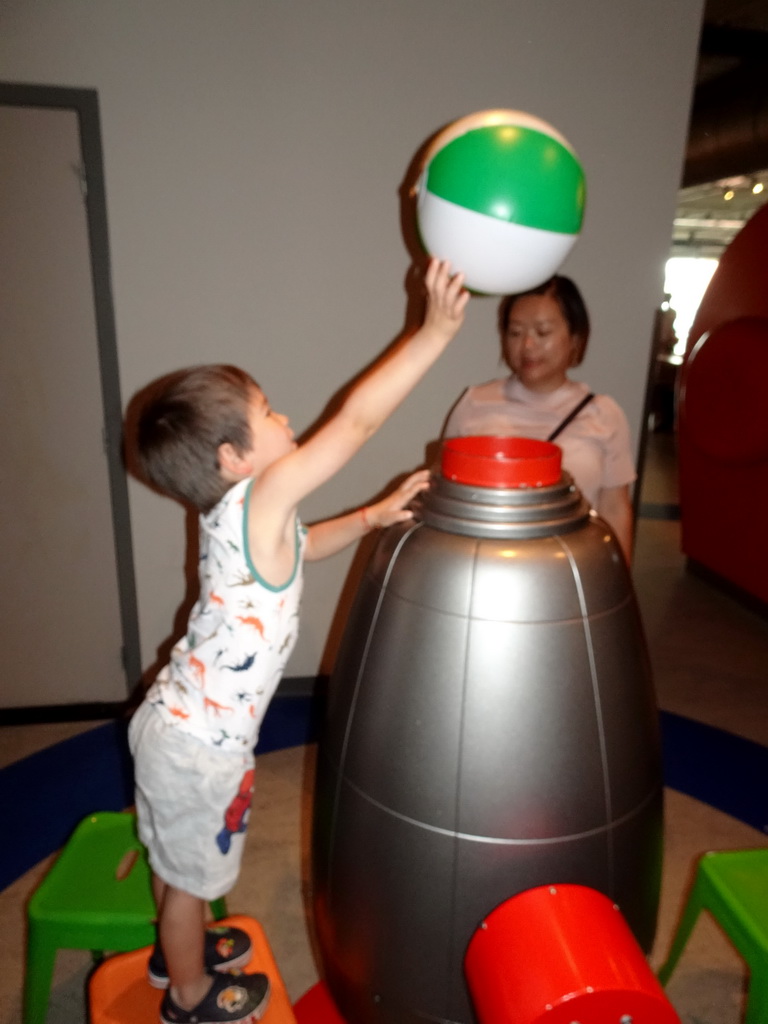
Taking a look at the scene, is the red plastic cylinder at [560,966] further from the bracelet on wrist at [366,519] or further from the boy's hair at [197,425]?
the boy's hair at [197,425]

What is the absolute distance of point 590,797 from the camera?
42.2 inches

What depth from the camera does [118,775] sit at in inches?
98.2

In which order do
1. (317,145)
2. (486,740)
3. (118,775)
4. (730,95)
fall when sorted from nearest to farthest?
(486,740)
(317,145)
(118,775)
(730,95)

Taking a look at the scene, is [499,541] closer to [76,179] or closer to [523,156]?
[523,156]

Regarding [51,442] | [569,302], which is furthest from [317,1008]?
[51,442]

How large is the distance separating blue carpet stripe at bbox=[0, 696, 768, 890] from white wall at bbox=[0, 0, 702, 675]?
0.84 meters

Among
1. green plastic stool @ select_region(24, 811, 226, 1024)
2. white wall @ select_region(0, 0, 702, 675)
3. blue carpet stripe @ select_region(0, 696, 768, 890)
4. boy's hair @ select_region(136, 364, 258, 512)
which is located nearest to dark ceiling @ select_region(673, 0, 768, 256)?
white wall @ select_region(0, 0, 702, 675)

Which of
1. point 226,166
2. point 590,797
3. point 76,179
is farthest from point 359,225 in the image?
point 590,797

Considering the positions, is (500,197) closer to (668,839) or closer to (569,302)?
(569,302)

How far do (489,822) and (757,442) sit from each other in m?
3.07

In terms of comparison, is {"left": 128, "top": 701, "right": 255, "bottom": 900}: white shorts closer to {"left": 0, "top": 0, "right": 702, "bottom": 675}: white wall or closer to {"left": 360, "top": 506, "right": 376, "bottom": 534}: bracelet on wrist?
{"left": 360, "top": 506, "right": 376, "bottom": 534}: bracelet on wrist

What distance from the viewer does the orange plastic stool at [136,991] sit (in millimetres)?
1377

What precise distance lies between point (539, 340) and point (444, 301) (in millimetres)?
799

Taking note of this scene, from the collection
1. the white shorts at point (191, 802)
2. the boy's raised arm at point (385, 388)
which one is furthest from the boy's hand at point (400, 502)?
the white shorts at point (191, 802)
